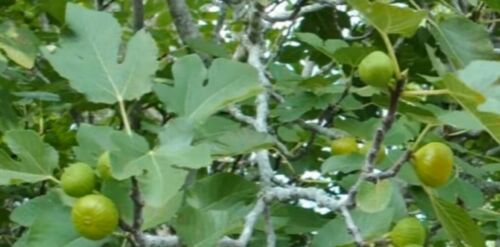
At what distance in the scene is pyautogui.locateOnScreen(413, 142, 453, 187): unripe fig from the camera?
0.97 metres

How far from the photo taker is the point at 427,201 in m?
1.37

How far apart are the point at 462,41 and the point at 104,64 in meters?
0.51

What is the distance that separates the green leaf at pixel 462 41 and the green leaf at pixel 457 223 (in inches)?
9.6

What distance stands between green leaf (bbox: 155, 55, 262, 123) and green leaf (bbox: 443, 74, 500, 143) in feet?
0.79

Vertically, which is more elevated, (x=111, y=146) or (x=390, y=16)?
(x=390, y=16)

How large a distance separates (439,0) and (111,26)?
2.38ft

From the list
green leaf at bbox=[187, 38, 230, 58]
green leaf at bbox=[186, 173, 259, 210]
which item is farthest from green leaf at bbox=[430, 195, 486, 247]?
green leaf at bbox=[187, 38, 230, 58]

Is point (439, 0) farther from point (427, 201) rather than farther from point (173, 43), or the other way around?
point (173, 43)

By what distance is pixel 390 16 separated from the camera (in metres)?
0.96

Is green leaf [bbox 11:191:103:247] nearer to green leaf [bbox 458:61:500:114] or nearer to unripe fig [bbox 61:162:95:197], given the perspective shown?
unripe fig [bbox 61:162:95:197]

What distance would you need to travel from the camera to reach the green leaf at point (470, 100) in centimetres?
88

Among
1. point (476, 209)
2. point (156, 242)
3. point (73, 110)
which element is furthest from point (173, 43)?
point (156, 242)

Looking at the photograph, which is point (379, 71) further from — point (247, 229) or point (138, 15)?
point (138, 15)

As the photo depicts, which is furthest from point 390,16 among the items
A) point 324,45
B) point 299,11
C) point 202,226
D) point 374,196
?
point 299,11
